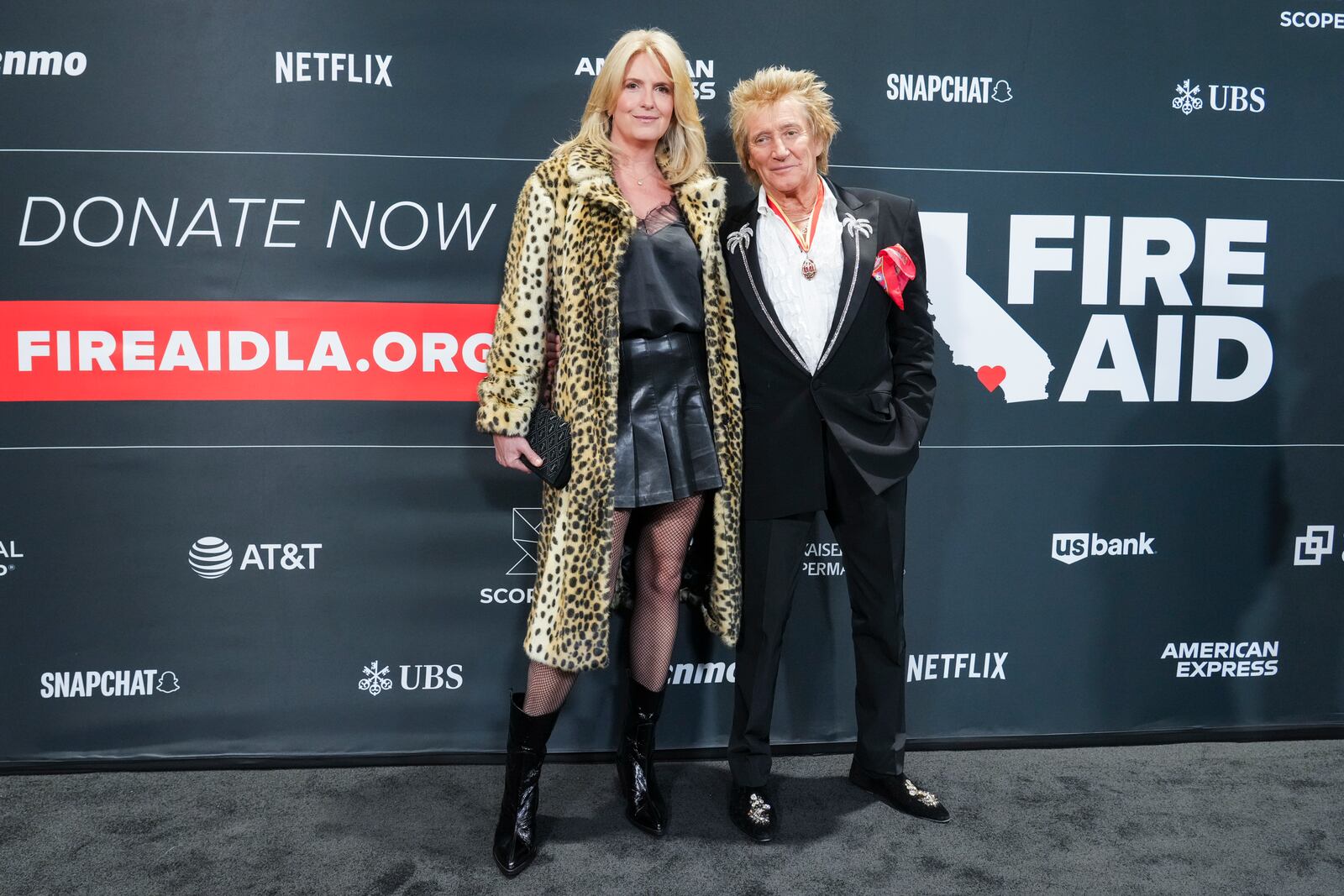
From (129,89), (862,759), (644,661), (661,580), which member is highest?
(129,89)

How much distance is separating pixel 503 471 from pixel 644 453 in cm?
68

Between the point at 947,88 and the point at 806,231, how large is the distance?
2.58 feet

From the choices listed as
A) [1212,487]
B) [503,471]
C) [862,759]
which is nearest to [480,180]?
[503,471]

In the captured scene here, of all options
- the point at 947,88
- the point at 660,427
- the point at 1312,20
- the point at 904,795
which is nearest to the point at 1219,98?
the point at 1312,20

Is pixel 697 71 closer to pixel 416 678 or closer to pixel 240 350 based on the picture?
pixel 240 350

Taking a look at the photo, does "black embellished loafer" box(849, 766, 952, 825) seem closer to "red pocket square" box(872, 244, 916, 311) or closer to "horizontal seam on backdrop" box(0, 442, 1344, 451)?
"horizontal seam on backdrop" box(0, 442, 1344, 451)

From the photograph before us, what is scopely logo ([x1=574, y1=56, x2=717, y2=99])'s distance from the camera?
8.52 feet

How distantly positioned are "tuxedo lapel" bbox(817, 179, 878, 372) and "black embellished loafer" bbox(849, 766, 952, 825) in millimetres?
1069

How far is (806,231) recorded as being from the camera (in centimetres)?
226

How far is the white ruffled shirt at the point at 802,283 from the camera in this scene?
7.28ft

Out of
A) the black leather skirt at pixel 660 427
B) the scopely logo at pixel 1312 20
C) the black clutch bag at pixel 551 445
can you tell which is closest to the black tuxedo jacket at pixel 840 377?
the black leather skirt at pixel 660 427

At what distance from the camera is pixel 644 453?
2160mm

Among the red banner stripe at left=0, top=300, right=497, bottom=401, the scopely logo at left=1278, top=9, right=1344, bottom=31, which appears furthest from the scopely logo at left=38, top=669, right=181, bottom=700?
the scopely logo at left=1278, top=9, right=1344, bottom=31

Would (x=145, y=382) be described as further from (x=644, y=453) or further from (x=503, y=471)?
(x=644, y=453)
